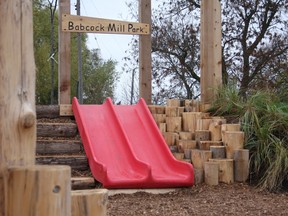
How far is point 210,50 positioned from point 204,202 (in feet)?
9.04

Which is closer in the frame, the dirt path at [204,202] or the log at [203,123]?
the dirt path at [204,202]

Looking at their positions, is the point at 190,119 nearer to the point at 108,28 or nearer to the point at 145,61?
the point at 145,61

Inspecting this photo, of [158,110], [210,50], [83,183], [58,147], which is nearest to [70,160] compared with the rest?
[58,147]

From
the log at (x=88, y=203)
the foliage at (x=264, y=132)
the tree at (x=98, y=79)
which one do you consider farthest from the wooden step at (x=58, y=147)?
the tree at (x=98, y=79)

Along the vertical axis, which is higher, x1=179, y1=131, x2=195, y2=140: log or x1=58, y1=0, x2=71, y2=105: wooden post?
x1=58, y1=0, x2=71, y2=105: wooden post

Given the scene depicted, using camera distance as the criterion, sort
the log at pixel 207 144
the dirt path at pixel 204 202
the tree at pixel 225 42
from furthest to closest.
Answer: the tree at pixel 225 42
the log at pixel 207 144
the dirt path at pixel 204 202

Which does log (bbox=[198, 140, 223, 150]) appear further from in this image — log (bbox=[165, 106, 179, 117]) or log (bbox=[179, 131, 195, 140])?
log (bbox=[165, 106, 179, 117])

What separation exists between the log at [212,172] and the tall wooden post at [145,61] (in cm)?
212

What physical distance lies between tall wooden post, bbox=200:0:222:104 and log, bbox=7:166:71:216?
5.24 meters

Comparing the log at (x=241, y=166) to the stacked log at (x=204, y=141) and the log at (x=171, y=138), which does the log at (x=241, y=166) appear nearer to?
the stacked log at (x=204, y=141)

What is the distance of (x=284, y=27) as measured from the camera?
11.6 meters

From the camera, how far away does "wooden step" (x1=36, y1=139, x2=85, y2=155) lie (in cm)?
565

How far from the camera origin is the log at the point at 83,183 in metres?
4.95

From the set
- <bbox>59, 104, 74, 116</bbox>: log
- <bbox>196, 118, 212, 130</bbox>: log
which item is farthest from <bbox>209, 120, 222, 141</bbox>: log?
<bbox>59, 104, 74, 116</bbox>: log
